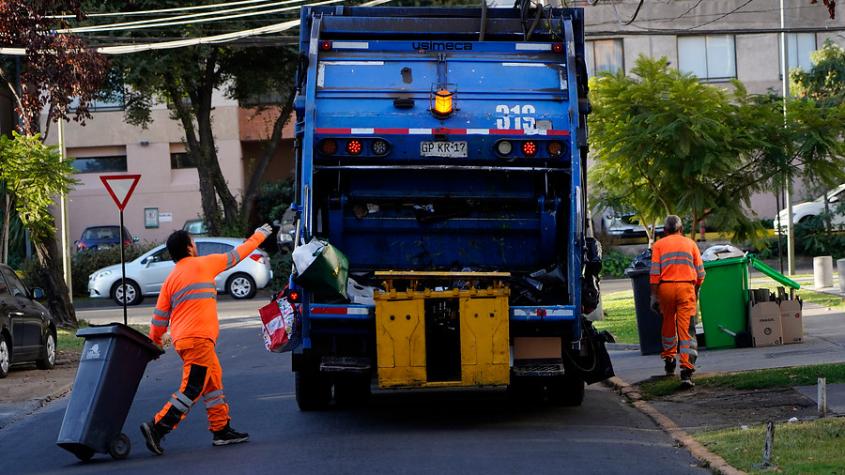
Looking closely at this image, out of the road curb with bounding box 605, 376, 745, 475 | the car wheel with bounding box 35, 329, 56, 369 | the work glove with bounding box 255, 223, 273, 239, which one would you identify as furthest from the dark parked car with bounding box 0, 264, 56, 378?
the road curb with bounding box 605, 376, 745, 475

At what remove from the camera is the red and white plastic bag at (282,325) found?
9.80m

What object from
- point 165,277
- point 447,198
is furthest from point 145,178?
point 447,198

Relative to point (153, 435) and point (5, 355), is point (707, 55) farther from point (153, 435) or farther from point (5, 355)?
point (153, 435)

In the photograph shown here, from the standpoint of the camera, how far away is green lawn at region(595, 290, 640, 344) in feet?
57.9

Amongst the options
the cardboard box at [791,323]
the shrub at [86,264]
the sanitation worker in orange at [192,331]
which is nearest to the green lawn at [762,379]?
the cardboard box at [791,323]

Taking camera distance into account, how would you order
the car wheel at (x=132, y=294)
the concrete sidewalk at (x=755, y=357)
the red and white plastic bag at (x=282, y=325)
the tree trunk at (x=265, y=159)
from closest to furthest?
the red and white plastic bag at (x=282, y=325), the concrete sidewalk at (x=755, y=357), the car wheel at (x=132, y=294), the tree trunk at (x=265, y=159)

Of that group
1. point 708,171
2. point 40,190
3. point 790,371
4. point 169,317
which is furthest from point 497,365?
point 40,190

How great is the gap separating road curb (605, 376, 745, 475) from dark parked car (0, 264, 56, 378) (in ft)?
24.5

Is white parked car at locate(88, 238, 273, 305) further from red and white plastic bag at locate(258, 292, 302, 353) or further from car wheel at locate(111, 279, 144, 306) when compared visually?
red and white plastic bag at locate(258, 292, 302, 353)

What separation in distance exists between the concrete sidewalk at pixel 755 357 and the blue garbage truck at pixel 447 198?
262 cm

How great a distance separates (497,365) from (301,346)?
1.58 m

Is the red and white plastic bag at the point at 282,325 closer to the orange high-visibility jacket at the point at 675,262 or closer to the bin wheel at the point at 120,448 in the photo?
the bin wheel at the point at 120,448

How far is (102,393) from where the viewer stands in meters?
8.88

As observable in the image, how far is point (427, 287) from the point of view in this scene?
9.79 meters
